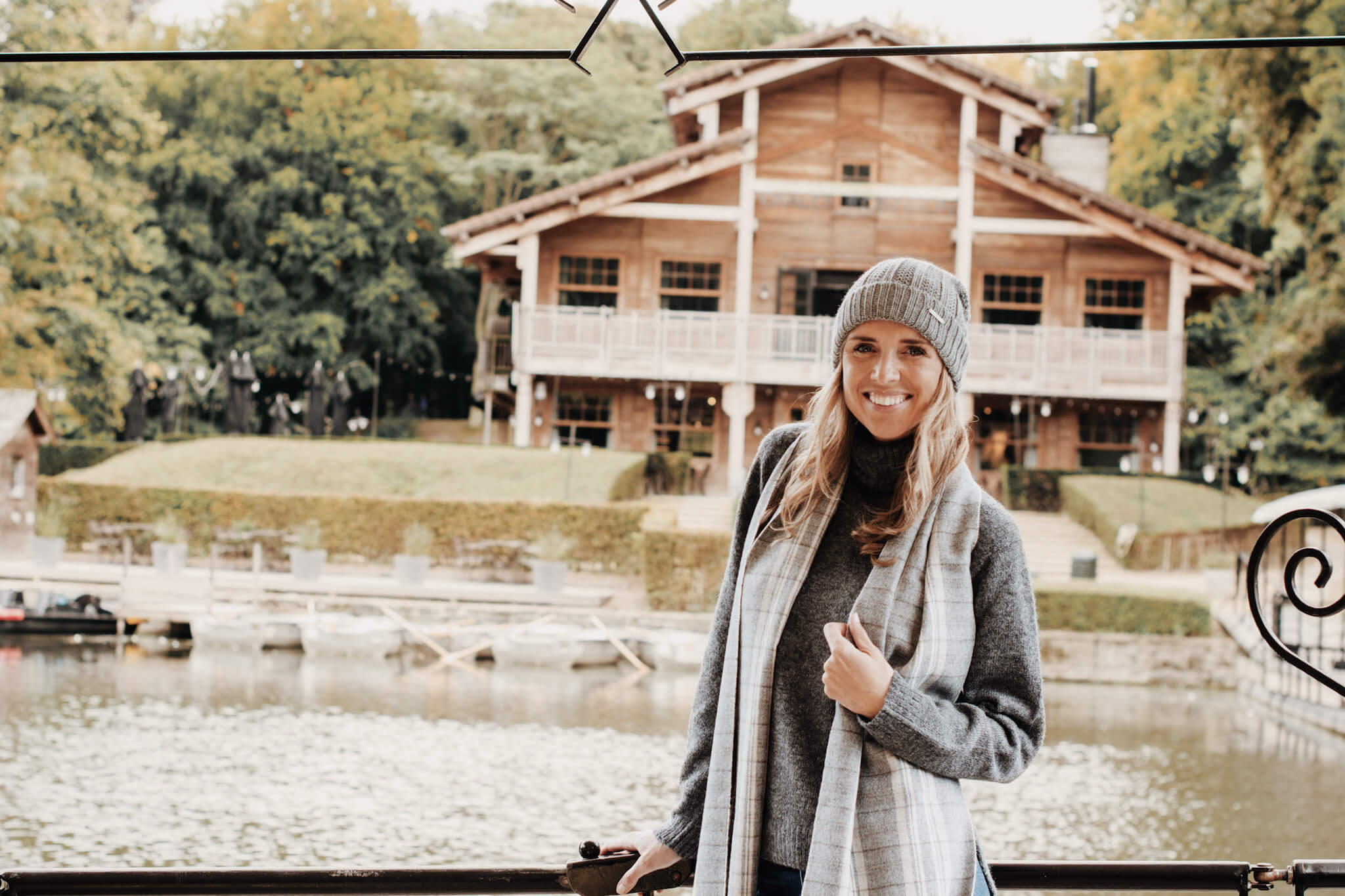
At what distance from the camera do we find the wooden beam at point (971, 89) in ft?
75.8

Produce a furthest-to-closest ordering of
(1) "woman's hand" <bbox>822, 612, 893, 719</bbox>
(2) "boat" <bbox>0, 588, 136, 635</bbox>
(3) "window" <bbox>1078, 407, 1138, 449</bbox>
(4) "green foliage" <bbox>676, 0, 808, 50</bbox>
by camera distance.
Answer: (4) "green foliage" <bbox>676, 0, 808, 50</bbox> → (3) "window" <bbox>1078, 407, 1138, 449</bbox> → (2) "boat" <bbox>0, 588, 136, 635</bbox> → (1) "woman's hand" <bbox>822, 612, 893, 719</bbox>

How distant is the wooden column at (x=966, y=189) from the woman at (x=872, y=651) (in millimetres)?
Result: 21632

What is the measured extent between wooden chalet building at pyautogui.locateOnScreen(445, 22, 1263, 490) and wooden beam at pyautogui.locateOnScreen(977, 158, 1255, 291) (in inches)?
1.6

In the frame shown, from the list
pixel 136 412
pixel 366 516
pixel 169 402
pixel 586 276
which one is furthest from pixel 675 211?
pixel 169 402

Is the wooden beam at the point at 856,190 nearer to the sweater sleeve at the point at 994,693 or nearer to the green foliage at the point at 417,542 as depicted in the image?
the green foliage at the point at 417,542

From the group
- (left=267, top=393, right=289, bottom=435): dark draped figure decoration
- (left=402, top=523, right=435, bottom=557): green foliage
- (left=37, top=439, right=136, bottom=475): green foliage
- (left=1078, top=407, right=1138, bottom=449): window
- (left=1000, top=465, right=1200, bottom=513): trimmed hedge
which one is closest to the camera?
(left=402, top=523, right=435, bottom=557): green foliage

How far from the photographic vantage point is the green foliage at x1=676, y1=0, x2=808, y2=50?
37031 millimetres

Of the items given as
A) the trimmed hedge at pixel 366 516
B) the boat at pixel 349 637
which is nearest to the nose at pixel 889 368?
the boat at pixel 349 637

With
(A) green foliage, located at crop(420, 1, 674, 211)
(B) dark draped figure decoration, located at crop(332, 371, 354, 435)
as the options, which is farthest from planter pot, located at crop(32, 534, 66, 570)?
(A) green foliage, located at crop(420, 1, 674, 211)

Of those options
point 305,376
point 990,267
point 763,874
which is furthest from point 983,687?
point 305,376

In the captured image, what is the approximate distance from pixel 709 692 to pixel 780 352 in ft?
67.8

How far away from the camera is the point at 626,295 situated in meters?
23.5

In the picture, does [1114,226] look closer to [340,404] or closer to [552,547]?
[552,547]

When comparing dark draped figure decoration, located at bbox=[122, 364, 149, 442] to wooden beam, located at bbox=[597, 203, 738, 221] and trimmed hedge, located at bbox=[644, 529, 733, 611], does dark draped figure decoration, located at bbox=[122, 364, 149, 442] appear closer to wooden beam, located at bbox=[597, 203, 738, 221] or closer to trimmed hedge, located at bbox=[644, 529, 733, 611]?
wooden beam, located at bbox=[597, 203, 738, 221]
